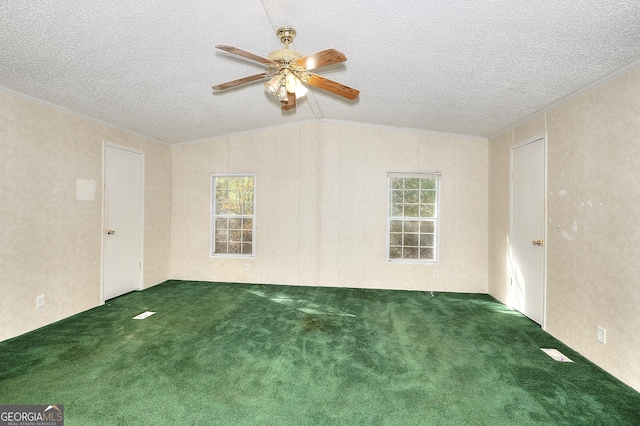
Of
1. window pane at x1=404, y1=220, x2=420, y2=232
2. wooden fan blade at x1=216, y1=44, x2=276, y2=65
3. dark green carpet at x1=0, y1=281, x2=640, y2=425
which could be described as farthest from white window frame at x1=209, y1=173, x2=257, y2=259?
wooden fan blade at x1=216, y1=44, x2=276, y2=65

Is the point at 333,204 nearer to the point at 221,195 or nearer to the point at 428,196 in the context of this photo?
the point at 428,196

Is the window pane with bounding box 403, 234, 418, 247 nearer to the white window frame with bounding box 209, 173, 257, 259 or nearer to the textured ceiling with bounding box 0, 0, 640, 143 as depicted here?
the textured ceiling with bounding box 0, 0, 640, 143

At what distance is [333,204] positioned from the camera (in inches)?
196

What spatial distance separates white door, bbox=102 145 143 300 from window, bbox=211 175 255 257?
117cm

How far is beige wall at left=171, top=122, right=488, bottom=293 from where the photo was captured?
15.6ft

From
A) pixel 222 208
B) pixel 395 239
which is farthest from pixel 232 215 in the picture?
pixel 395 239

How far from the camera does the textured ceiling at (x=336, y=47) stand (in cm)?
192

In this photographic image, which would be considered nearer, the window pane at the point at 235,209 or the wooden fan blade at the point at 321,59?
the wooden fan blade at the point at 321,59

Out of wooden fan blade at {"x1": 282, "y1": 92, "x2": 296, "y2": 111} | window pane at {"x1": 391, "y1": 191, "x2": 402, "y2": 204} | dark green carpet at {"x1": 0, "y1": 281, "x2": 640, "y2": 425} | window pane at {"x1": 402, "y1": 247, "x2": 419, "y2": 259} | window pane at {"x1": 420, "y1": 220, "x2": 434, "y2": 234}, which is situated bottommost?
dark green carpet at {"x1": 0, "y1": 281, "x2": 640, "y2": 425}

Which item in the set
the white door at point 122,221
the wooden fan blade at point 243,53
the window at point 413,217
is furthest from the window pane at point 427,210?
the white door at point 122,221

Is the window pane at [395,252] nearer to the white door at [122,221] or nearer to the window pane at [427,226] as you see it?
the window pane at [427,226]

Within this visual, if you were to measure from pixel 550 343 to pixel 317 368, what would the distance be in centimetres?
235

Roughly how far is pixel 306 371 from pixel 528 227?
3.13m

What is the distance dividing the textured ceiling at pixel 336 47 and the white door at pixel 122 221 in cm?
83
